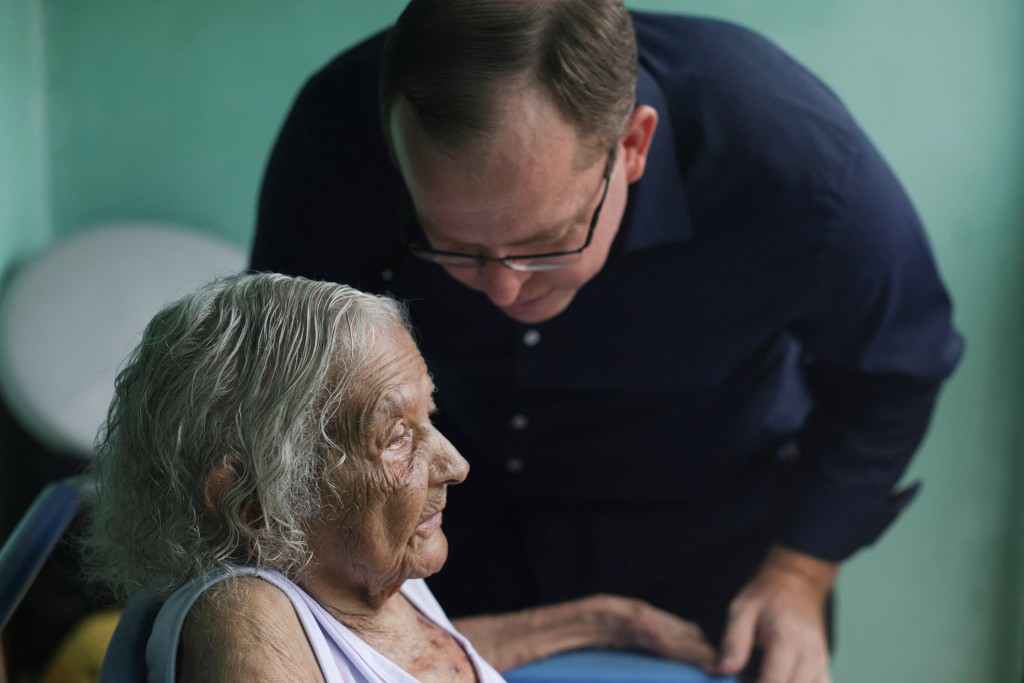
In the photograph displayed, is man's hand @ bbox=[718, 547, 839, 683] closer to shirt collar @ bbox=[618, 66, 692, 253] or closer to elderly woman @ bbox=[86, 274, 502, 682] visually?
shirt collar @ bbox=[618, 66, 692, 253]

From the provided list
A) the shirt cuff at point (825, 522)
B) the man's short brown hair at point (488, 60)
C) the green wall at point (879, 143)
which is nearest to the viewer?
the man's short brown hair at point (488, 60)

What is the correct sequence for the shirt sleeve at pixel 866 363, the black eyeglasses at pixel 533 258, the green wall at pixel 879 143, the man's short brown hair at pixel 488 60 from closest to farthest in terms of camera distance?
the man's short brown hair at pixel 488 60 → the black eyeglasses at pixel 533 258 → the shirt sleeve at pixel 866 363 → the green wall at pixel 879 143

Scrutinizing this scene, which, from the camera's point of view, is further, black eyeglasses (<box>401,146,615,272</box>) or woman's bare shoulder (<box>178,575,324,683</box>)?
black eyeglasses (<box>401,146,615,272</box>)

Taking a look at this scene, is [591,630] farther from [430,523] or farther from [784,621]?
[430,523]

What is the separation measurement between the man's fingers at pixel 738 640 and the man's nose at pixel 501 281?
1.98ft

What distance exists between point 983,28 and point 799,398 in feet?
3.06

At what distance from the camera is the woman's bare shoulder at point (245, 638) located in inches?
35.5

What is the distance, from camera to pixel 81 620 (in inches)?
83.6

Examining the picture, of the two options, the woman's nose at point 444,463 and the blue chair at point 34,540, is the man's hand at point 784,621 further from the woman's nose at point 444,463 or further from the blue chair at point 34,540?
the blue chair at point 34,540

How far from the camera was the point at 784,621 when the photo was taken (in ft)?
5.59

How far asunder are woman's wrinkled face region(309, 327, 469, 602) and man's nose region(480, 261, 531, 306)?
27cm

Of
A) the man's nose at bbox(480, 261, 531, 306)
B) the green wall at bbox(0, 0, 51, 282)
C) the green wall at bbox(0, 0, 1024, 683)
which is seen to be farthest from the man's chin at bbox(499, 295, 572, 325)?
the green wall at bbox(0, 0, 51, 282)

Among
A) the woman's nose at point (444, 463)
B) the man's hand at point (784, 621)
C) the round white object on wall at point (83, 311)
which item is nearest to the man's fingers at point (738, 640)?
the man's hand at point (784, 621)

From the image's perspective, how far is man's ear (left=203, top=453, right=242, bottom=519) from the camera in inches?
38.2
